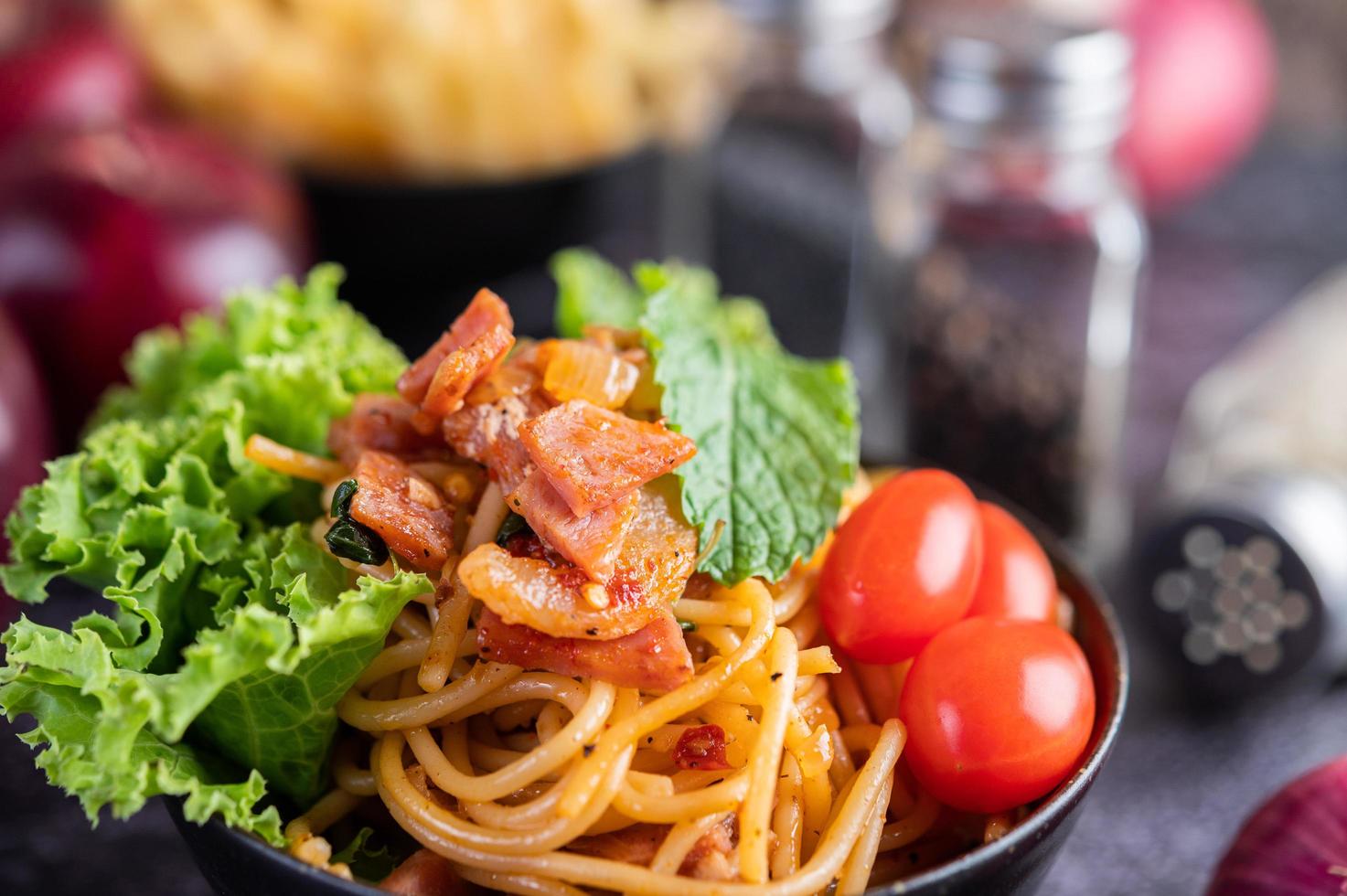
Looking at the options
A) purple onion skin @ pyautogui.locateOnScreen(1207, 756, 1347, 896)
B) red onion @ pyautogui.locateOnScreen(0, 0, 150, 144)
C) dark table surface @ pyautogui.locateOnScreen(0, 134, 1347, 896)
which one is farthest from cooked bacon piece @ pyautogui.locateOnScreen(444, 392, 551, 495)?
red onion @ pyautogui.locateOnScreen(0, 0, 150, 144)

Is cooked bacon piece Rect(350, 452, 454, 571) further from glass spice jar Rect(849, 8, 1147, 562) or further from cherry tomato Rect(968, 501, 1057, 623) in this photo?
glass spice jar Rect(849, 8, 1147, 562)

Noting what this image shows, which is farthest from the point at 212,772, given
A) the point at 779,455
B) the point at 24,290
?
the point at 24,290

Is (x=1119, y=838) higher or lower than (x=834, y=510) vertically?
lower

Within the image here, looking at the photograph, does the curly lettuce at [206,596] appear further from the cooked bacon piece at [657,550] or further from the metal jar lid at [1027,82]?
the metal jar lid at [1027,82]

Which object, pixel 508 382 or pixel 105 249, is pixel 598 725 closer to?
pixel 508 382

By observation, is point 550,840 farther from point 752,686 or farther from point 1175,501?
point 1175,501

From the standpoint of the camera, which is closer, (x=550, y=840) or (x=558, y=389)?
(x=550, y=840)

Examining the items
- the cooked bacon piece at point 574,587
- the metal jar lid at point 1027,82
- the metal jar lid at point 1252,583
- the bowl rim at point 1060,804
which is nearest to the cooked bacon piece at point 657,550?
the cooked bacon piece at point 574,587
